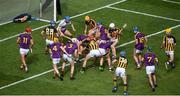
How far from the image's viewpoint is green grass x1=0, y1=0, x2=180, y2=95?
73.7 feet

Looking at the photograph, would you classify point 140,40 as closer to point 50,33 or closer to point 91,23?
point 91,23

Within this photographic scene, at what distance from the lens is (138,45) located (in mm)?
24344

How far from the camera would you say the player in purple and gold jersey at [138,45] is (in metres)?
24.2

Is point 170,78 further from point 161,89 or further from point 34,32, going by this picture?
point 34,32

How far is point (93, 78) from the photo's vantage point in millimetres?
23547

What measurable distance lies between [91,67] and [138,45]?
7.56 ft

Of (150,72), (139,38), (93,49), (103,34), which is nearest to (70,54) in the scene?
(93,49)

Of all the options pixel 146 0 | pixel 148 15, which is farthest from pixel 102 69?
pixel 146 0

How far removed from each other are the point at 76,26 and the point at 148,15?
4.41 m

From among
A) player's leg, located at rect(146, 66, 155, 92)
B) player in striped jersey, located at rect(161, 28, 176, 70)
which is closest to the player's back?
player in striped jersey, located at rect(161, 28, 176, 70)

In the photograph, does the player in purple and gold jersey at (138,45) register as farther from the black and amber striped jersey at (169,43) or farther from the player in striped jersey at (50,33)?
the player in striped jersey at (50,33)

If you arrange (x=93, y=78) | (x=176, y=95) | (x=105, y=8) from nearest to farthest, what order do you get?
(x=176, y=95), (x=93, y=78), (x=105, y=8)

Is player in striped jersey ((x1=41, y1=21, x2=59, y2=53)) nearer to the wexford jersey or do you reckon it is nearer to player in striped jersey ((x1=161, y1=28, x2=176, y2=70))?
the wexford jersey

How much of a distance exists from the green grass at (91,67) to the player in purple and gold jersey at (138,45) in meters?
0.41
